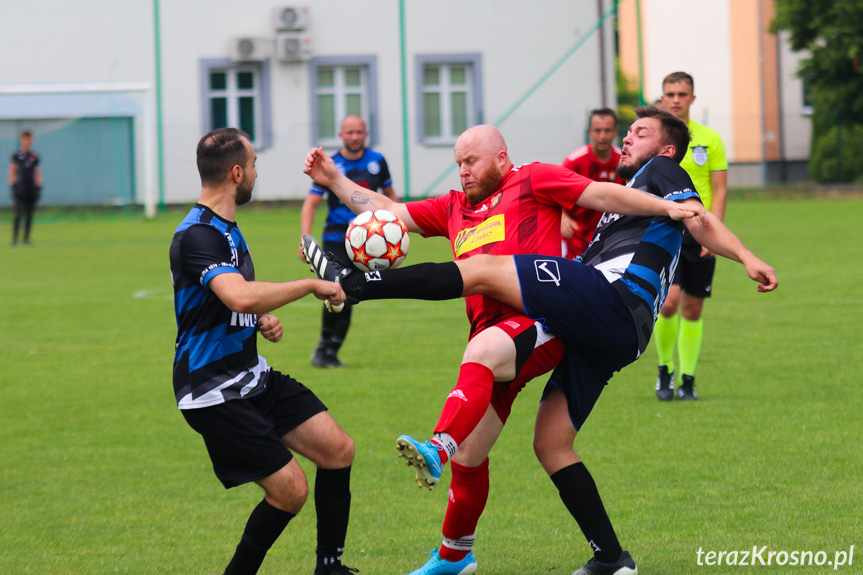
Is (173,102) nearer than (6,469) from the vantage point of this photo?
No

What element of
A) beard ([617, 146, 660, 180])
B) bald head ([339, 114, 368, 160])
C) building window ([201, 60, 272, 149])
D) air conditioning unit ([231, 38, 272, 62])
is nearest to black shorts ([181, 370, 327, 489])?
beard ([617, 146, 660, 180])

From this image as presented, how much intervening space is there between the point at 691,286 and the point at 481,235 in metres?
3.85

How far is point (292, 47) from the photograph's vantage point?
31094 millimetres

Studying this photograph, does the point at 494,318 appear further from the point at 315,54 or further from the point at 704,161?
the point at 315,54

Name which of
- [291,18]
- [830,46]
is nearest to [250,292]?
[291,18]

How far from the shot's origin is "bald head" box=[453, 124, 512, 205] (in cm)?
497

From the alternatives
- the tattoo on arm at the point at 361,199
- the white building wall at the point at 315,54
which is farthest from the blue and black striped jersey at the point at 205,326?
the white building wall at the point at 315,54

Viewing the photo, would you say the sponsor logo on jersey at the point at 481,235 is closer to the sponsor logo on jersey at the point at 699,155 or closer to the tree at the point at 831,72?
the sponsor logo on jersey at the point at 699,155

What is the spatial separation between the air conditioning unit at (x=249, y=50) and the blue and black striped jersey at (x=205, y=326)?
27707 mm

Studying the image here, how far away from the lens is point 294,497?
4.42 m

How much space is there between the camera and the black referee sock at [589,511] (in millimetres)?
4582

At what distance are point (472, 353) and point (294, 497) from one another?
0.94m

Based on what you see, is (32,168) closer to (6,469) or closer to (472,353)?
(6,469)

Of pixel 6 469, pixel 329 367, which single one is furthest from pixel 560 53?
pixel 6 469
